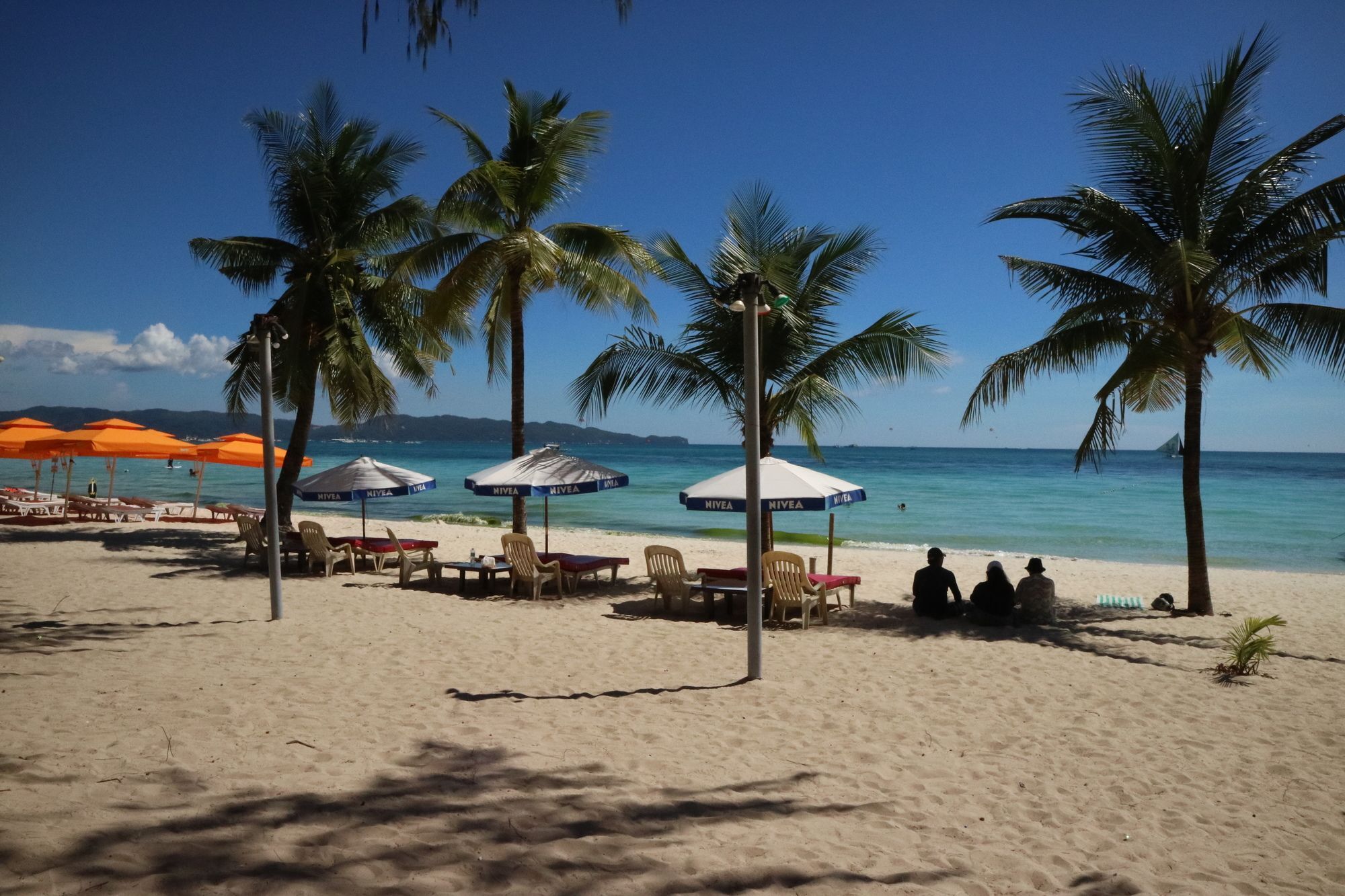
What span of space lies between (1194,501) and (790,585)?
4.89 m

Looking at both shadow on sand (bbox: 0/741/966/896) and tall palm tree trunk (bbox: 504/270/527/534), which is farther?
tall palm tree trunk (bbox: 504/270/527/534)

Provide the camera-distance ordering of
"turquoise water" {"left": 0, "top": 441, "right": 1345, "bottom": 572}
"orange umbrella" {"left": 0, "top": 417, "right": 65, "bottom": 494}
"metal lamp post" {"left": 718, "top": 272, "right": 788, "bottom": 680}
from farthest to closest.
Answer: "turquoise water" {"left": 0, "top": 441, "right": 1345, "bottom": 572} < "orange umbrella" {"left": 0, "top": 417, "right": 65, "bottom": 494} < "metal lamp post" {"left": 718, "top": 272, "right": 788, "bottom": 680}

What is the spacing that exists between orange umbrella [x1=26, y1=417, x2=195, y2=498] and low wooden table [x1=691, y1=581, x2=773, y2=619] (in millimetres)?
13501

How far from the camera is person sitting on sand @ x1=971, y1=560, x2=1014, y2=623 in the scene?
8.73 m

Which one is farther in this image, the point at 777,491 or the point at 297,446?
the point at 297,446

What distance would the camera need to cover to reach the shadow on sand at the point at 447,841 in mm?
3088

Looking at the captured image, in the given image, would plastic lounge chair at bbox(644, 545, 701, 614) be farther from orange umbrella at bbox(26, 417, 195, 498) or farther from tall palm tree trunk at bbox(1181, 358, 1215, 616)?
orange umbrella at bbox(26, 417, 195, 498)

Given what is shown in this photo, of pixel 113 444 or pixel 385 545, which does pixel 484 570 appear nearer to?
pixel 385 545

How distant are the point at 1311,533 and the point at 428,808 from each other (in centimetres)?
3172

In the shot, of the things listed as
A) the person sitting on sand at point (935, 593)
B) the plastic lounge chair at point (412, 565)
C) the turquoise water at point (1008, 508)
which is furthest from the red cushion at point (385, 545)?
the turquoise water at point (1008, 508)

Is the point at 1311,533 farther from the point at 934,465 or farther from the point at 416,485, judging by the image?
the point at 934,465

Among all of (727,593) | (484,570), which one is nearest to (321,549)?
(484,570)

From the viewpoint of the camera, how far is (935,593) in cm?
924

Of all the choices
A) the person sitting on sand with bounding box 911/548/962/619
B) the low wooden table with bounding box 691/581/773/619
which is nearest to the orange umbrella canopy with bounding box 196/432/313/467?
the low wooden table with bounding box 691/581/773/619
